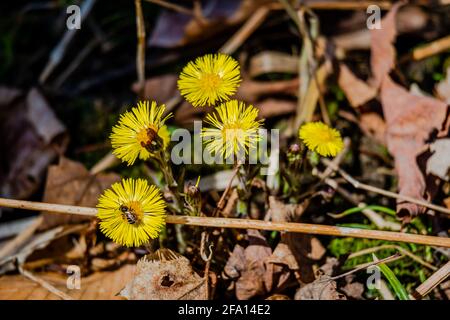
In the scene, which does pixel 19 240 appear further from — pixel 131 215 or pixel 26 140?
pixel 131 215

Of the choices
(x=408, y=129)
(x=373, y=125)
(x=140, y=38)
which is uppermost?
(x=140, y=38)

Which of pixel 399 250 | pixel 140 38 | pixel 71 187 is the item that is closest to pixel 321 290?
pixel 399 250

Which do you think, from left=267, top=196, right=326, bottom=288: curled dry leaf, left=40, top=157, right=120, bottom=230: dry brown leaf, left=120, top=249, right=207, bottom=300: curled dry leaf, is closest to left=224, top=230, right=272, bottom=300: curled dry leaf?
left=267, top=196, right=326, bottom=288: curled dry leaf

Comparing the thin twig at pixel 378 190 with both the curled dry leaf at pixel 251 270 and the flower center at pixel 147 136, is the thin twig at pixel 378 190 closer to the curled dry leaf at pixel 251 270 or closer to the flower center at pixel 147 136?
the curled dry leaf at pixel 251 270

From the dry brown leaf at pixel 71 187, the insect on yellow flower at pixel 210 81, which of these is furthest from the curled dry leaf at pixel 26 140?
the insect on yellow flower at pixel 210 81

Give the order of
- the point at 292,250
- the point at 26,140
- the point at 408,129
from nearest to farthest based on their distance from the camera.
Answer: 1. the point at 292,250
2. the point at 408,129
3. the point at 26,140
